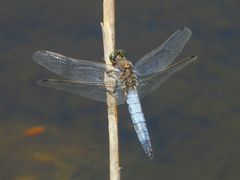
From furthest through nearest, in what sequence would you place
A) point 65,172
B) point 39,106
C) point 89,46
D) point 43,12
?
point 43,12 → point 89,46 → point 39,106 → point 65,172

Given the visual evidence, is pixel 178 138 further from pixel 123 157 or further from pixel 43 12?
pixel 43 12

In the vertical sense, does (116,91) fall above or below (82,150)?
below

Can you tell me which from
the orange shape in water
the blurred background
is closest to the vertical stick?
the blurred background

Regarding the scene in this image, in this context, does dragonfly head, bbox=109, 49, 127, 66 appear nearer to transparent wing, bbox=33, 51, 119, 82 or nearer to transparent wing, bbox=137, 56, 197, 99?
transparent wing, bbox=33, 51, 119, 82

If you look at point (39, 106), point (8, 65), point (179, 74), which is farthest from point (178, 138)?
point (8, 65)

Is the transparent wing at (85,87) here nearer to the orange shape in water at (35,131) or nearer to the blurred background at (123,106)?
the blurred background at (123,106)

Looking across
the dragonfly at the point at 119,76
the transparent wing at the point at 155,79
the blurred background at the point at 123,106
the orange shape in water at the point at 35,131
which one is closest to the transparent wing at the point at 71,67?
the dragonfly at the point at 119,76
